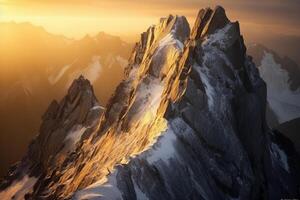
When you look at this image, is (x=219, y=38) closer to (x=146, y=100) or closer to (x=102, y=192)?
(x=146, y=100)

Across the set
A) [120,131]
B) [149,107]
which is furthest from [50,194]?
[149,107]

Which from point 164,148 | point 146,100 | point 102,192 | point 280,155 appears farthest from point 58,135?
point 102,192

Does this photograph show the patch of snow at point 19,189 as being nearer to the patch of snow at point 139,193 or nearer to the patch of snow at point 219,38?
the patch of snow at point 219,38

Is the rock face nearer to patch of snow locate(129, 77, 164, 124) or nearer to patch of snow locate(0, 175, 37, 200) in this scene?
patch of snow locate(129, 77, 164, 124)

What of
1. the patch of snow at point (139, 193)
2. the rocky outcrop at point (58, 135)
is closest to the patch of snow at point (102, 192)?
the patch of snow at point (139, 193)

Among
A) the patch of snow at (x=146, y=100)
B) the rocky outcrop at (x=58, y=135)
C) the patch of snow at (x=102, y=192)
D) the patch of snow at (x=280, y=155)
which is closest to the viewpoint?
the patch of snow at (x=102, y=192)

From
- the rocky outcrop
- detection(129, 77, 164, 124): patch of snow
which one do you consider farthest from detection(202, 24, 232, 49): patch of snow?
the rocky outcrop
